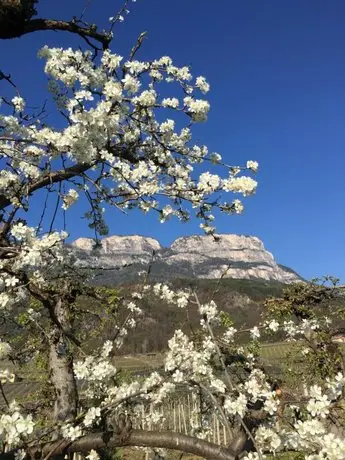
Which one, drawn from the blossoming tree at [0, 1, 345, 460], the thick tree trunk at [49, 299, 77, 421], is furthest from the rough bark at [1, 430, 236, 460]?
the thick tree trunk at [49, 299, 77, 421]

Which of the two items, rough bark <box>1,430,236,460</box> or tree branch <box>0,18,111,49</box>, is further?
tree branch <box>0,18,111,49</box>

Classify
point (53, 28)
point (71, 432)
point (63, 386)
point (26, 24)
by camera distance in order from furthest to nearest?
point (63, 386)
point (53, 28)
point (26, 24)
point (71, 432)

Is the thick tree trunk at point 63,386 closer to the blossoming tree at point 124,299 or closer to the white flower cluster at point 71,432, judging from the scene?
the blossoming tree at point 124,299

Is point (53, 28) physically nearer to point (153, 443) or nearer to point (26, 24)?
point (26, 24)

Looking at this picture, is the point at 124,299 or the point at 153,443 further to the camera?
the point at 124,299

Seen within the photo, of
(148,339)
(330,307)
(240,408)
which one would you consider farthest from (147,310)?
(148,339)

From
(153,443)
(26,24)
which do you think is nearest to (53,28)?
(26,24)

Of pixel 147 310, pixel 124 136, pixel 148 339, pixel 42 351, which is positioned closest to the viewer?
pixel 124 136

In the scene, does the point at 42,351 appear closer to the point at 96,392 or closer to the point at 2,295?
the point at 96,392

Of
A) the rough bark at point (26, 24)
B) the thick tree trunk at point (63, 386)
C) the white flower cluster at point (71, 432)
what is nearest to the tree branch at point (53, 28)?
the rough bark at point (26, 24)

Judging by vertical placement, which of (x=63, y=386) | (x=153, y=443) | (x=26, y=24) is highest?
(x=26, y=24)

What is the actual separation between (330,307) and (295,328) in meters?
4.02

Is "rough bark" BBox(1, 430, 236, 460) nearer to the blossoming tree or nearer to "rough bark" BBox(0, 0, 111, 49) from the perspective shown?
the blossoming tree

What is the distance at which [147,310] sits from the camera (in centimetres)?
832
